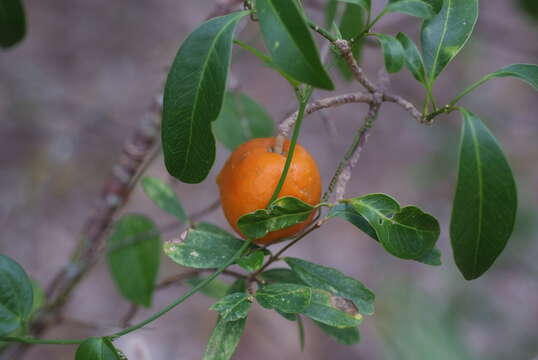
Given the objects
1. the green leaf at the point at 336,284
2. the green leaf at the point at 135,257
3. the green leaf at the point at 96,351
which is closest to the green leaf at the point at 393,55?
the green leaf at the point at 336,284

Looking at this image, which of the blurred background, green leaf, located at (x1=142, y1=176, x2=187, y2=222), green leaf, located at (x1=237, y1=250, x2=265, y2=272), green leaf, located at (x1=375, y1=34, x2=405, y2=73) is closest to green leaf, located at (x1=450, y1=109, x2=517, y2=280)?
green leaf, located at (x1=375, y1=34, x2=405, y2=73)

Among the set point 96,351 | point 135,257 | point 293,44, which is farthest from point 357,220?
point 135,257

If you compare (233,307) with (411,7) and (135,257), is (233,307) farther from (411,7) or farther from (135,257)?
(135,257)

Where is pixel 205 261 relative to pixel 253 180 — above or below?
below

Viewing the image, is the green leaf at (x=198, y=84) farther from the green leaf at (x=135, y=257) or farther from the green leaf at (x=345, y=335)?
the green leaf at (x=135, y=257)

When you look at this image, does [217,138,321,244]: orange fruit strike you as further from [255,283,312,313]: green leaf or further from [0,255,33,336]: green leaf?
[0,255,33,336]: green leaf

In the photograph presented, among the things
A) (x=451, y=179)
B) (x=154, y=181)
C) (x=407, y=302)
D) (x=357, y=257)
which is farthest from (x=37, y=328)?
(x=451, y=179)

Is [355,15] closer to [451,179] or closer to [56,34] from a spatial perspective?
[451,179]
